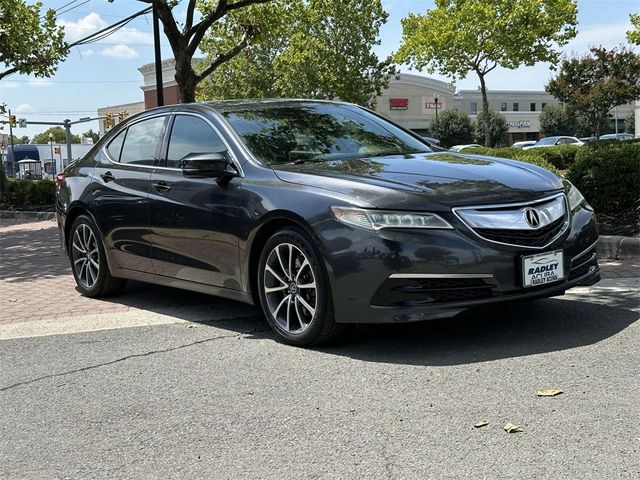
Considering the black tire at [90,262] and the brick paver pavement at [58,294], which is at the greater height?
the black tire at [90,262]

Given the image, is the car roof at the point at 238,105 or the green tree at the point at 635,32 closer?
the car roof at the point at 238,105

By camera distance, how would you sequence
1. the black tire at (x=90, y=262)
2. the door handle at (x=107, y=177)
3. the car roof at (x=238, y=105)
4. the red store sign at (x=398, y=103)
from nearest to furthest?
the car roof at (x=238, y=105) < the door handle at (x=107, y=177) < the black tire at (x=90, y=262) < the red store sign at (x=398, y=103)

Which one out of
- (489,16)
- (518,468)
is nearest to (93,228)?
(518,468)

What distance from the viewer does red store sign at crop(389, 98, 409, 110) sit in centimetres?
7144

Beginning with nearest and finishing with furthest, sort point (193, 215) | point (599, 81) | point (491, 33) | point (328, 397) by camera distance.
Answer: point (328, 397) → point (193, 215) → point (491, 33) → point (599, 81)

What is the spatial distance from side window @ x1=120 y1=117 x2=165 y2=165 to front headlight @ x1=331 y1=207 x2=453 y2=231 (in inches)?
90.7

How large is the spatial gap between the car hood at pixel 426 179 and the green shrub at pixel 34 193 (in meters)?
15.3

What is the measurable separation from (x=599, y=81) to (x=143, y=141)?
43581 millimetres

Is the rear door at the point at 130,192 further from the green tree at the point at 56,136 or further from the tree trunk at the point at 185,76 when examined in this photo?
the green tree at the point at 56,136

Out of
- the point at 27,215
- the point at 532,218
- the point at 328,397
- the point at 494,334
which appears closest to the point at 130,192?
the point at 328,397

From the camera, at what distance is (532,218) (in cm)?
438

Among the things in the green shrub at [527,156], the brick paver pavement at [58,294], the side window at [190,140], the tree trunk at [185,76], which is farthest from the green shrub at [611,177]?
the tree trunk at [185,76]

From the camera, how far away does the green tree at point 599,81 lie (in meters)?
43.6

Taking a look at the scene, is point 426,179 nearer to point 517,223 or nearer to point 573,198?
point 517,223
